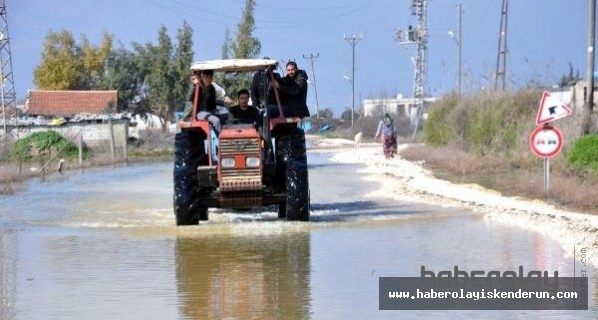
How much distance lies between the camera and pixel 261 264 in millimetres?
13070

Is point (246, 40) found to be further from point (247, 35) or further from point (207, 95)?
point (207, 95)

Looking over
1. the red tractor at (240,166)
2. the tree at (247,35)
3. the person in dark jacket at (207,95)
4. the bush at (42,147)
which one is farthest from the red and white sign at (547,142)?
the tree at (247,35)

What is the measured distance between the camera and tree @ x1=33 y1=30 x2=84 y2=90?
87.4 metres

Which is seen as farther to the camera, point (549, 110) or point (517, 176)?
point (517, 176)

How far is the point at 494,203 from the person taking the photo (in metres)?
20.6

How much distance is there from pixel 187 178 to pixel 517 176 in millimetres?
11173

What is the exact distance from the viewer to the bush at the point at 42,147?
1711 inches

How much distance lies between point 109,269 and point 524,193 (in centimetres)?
1173

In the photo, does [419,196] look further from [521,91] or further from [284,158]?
[521,91]

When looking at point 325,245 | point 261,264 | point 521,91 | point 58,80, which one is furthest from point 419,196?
point 58,80

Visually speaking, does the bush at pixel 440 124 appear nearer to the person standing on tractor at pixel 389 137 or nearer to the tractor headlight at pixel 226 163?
the person standing on tractor at pixel 389 137

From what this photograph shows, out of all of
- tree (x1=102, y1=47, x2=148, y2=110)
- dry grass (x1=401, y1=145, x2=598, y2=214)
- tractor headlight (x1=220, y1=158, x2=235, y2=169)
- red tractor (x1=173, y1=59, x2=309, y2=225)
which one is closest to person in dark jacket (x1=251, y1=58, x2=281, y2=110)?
red tractor (x1=173, y1=59, x2=309, y2=225)

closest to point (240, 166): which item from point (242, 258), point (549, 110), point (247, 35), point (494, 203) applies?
point (242, 258)

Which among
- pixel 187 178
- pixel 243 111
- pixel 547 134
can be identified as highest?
pixel 243 111
